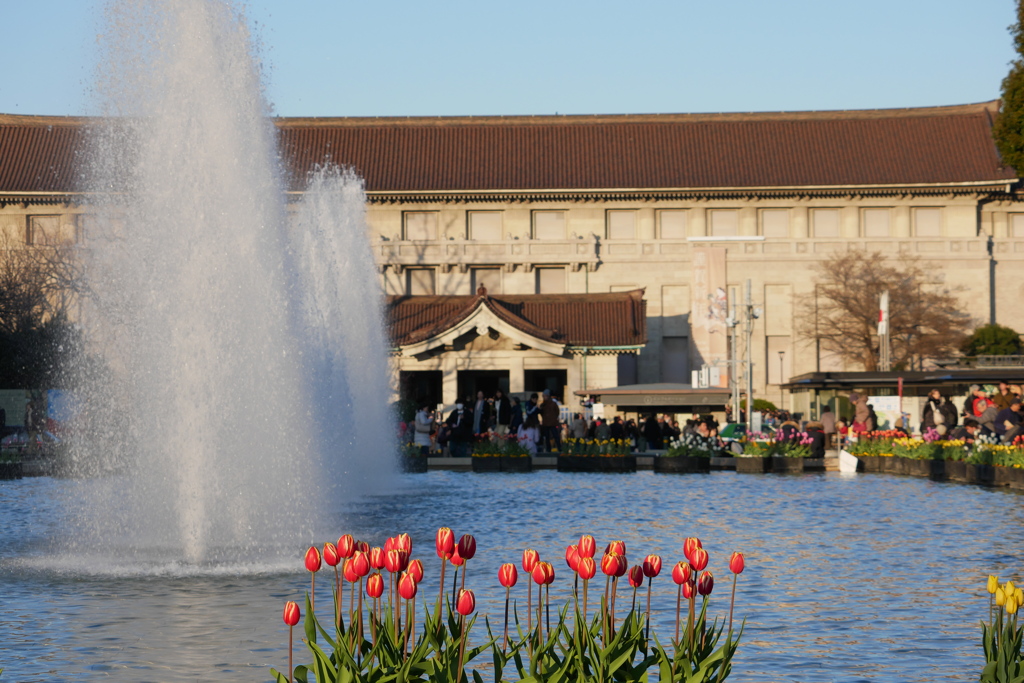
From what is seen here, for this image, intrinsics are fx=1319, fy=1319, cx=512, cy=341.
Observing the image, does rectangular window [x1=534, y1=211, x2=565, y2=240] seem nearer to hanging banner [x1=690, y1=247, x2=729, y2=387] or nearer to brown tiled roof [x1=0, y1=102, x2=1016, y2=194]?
brown tiled roof [x1=0, y1=102, x2=1016, y2=194]

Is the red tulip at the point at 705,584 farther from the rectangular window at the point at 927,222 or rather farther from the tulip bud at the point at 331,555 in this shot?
the rectangular window at the point at 927,222

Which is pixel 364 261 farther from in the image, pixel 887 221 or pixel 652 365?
pixel 887 221

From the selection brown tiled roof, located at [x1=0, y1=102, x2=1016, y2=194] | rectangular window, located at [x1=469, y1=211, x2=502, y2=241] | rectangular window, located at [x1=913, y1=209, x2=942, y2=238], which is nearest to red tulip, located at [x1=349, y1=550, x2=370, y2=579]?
brown tiled roof, located at [x1=0, y1=102, x2=1016, y2=194]

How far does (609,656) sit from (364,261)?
27907 millimetres

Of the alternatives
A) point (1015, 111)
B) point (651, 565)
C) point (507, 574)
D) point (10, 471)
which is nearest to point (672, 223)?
point (1015, 111)

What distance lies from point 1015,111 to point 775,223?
35364mm

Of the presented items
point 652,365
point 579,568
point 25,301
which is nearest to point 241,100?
point 579,568

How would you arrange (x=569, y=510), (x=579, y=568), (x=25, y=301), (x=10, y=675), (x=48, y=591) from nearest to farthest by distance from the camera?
(x=579, y=568) → (x=10, y=675) → (x=48, y=591) → (x=569, y=510) → (x=25, y=301)

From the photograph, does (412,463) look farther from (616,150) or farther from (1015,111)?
(616,150)

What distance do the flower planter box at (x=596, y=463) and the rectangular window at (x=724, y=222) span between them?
36032 mm

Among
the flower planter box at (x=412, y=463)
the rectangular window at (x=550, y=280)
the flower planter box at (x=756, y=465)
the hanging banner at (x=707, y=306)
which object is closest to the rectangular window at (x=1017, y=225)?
the hanging banner at (x=707, y=306)

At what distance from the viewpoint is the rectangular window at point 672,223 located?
65.6 meters

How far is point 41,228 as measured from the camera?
63.7 meters

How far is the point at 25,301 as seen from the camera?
4588cm
